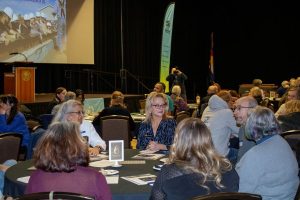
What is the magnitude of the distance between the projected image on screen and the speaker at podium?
117 centimetres

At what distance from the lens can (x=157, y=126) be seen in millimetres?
5066

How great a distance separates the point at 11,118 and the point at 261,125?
11.7ft

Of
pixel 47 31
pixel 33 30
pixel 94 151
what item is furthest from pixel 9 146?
pixel 47 31

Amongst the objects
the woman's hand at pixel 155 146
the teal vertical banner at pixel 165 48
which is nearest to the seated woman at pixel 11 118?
the woman's hand at pixel 155 146

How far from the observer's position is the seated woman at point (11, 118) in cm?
581

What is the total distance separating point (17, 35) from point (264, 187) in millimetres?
10430

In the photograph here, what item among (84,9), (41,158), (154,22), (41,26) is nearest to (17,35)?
(41,26)

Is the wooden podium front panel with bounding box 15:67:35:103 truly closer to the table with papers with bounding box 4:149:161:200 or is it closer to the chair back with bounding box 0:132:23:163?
the chair back with bounding box 0:132:23:163

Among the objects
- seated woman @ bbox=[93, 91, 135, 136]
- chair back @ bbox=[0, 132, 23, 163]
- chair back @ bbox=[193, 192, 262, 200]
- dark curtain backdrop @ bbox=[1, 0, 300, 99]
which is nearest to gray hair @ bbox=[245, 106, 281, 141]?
chair back @ bbox=[193, 192, 262, 200]

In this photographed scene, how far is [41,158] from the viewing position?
8.60ft

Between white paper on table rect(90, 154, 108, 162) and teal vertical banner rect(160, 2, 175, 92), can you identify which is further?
teal vertical banner rect(160, 2, 175, 92)

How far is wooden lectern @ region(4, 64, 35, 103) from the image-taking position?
34.1 feet

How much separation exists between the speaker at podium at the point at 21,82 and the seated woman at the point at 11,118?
457 cm

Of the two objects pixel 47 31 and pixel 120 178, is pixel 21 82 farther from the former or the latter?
pixel 120 178
